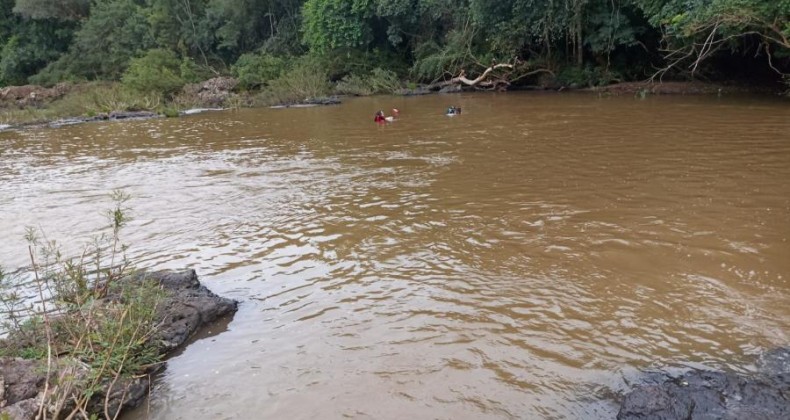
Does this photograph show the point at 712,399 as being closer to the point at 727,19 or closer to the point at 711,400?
the point at 711,400

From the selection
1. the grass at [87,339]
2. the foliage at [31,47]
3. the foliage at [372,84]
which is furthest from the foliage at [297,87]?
the foliage at [31,47]

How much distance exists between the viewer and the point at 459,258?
6969 mm

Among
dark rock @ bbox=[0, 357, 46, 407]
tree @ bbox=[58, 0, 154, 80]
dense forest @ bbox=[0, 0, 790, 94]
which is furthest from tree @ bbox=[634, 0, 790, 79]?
tree @ bbox=[58, 0, 154, 80]

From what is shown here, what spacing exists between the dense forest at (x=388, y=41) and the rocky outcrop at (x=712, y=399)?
601 inches

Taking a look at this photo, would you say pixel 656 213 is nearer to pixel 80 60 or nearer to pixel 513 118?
pixel 513 118

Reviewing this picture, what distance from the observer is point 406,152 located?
1412 cm

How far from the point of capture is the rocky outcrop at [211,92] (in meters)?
33.2

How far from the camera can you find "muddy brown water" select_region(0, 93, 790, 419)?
4.60 m

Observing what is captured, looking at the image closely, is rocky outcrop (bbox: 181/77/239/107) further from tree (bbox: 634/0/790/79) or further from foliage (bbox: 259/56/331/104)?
tree (bbox: 634/0/790/79)

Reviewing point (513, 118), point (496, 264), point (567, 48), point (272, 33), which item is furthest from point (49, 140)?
point (272, 33)

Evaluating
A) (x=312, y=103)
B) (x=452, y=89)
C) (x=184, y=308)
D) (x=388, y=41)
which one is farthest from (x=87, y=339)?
(x=388, y=41)

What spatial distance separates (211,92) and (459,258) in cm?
3210

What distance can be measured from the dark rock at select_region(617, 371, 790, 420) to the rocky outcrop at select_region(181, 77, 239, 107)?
31162 millimetres

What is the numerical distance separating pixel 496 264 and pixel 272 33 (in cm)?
4231
